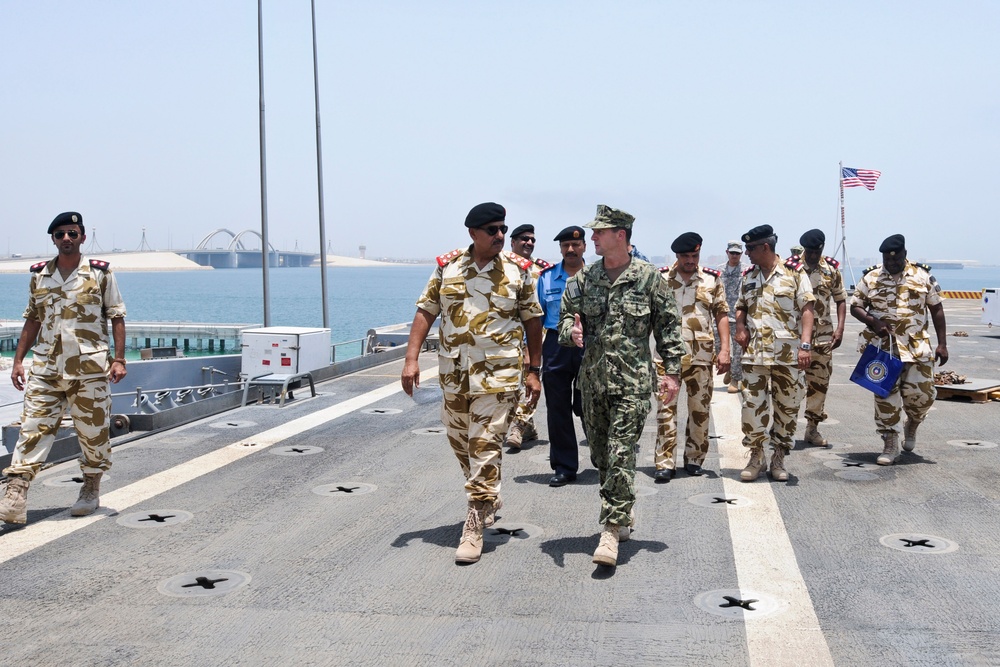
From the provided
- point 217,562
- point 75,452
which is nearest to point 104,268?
point 217,562

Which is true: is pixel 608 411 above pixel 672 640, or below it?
above

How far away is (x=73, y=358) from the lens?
6.64 metres

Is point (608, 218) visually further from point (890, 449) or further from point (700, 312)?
point (890, 449)

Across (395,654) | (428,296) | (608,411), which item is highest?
(428,296)

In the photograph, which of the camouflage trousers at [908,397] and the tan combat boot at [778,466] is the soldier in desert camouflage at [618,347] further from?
the camouflage trousers at [908,397]

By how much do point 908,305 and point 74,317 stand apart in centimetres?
675

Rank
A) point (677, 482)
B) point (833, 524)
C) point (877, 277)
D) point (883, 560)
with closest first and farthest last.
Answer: point (883, 560) → point (833, 524) → point (677, 482) → point (877, 277)

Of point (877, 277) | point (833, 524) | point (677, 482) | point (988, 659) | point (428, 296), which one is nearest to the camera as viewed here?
point (988, 659)

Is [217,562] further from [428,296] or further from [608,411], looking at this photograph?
[608,411]

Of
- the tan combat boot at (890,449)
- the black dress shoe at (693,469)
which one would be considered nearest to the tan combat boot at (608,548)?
the black dress shoe at (693,469)

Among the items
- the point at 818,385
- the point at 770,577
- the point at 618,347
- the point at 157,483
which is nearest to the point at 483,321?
the point at 618,347

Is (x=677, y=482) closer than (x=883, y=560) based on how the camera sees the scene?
No

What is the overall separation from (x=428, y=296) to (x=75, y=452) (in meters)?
4.98

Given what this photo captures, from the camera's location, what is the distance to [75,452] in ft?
30.3
